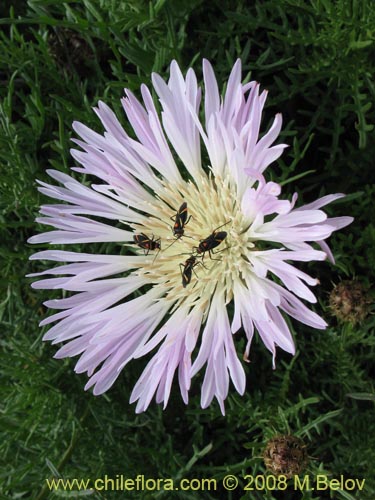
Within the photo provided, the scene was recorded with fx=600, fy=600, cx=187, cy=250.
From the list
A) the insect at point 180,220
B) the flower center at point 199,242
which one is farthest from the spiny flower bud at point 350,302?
the insect at point 180,220

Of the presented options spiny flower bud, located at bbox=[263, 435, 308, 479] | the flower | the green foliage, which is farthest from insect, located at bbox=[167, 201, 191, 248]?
spiny flower bud, located at bbox=[263, 435, 308, 479]

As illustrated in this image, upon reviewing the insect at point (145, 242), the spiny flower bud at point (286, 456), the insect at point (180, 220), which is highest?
the insect at point (180, 220)

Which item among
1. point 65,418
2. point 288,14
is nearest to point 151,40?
point 288,14

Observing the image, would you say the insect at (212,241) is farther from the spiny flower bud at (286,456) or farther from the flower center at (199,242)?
the spiny flower bud at (286,456)

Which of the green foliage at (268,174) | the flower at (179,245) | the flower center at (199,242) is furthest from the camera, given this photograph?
the green foliage at (268,174)

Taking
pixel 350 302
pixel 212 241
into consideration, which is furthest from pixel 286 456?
pixel 212 241

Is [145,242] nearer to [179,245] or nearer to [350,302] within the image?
[179,245]

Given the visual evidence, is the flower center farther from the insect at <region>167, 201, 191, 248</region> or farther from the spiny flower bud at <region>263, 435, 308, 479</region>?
the spiny flower bud at <region>263, 435, 308, 479</region>
